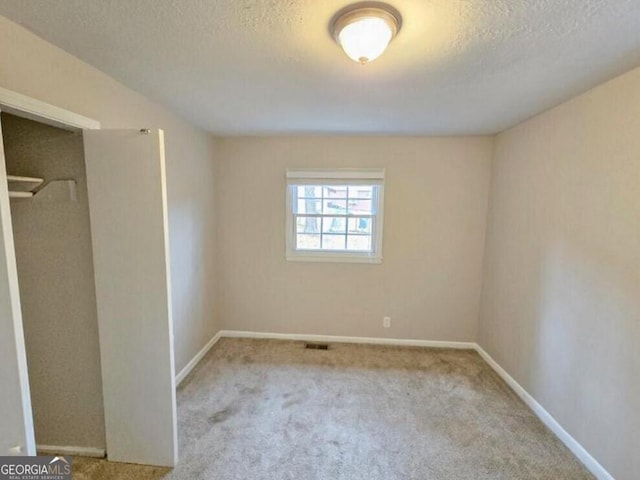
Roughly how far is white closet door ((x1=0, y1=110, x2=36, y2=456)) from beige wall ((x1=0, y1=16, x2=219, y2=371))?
548 millimetres

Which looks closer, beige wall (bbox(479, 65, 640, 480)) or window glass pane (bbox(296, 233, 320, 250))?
beige wall (bbox(479, 65, 640, 480))

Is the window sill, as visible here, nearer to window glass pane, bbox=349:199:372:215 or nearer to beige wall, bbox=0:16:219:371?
window glass pane, bbox=349:199:372:215

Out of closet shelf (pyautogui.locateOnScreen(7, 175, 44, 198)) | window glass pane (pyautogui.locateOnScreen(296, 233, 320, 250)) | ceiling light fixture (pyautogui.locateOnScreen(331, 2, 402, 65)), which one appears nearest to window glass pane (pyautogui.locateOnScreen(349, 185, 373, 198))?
window glass pane (pyautogui.locateOnScreen(296, 233, 320, 250))

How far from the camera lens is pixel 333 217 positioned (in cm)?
358

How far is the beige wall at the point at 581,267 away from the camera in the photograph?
67.3 inches

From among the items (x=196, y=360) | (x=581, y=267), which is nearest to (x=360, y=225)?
(x=581, y=267)

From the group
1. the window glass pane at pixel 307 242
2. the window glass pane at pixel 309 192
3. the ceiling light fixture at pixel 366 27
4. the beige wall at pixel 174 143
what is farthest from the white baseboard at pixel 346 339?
the ceiling light fixture at pixel 366 27

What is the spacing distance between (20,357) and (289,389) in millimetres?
1953

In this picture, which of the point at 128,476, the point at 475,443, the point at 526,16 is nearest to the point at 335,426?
the point at 475,443

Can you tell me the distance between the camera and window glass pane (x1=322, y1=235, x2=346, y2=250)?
142 inches

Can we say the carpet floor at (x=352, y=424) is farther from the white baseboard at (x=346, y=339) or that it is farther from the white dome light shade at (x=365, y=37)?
the white dome light shade at (x=365, y=37)

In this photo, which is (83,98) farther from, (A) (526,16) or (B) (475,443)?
(B) (475,443)

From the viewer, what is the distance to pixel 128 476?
5.89 ft

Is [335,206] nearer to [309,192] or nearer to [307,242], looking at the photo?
[309,192]
